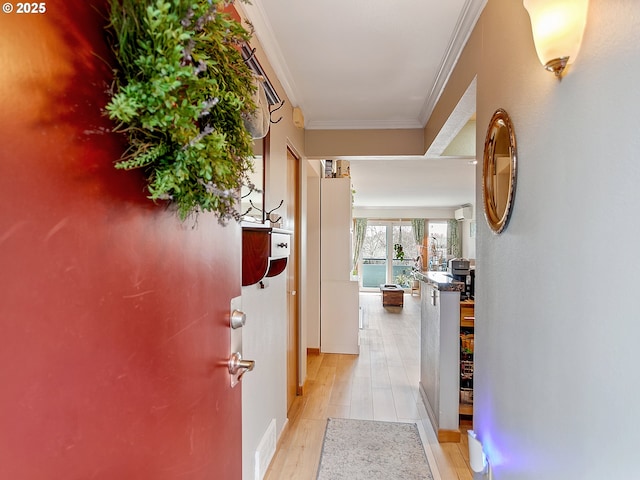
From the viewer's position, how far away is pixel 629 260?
699mm

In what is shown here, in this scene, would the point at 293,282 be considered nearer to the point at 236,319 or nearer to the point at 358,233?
the point at 236,319

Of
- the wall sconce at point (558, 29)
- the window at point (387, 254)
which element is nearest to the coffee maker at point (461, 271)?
the wall sconce at point (558, 29)

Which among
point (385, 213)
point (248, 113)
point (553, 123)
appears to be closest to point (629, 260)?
point (553, 123)

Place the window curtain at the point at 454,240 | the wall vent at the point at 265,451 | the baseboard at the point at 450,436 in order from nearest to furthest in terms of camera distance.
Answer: the wall vent at the point at 265,451, the baseboard at the point at 450,436, the window curtain at the point at 454,240

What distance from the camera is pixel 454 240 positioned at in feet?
34.2

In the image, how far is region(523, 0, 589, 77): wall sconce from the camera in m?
0.87

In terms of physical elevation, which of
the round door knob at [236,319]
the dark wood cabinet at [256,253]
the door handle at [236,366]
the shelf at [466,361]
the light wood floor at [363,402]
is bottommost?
the light wood floor at [363,402]

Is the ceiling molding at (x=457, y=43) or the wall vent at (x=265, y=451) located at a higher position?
the ceiling molding at (x=457, y=43)

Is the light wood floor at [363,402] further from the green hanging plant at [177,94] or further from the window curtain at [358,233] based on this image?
the window curtain at [358,233]

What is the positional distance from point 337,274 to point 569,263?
3.59 m

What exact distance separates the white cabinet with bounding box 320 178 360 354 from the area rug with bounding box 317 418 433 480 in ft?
5.55

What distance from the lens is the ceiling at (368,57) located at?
174 centimetres

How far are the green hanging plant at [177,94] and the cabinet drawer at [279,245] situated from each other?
0.75 meters

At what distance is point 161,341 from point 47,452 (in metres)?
0.29
